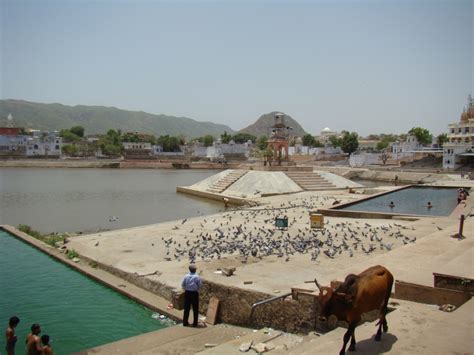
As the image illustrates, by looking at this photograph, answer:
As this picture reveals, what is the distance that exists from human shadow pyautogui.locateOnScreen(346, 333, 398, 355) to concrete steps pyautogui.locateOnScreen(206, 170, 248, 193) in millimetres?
37500

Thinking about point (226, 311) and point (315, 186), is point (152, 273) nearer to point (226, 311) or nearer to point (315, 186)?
point (226, 311)

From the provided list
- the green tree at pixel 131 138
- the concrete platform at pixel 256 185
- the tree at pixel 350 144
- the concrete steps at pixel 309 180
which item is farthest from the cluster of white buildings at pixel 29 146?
the concrete steps at pixel 309 180

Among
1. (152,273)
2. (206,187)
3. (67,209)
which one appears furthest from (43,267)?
(206,187)

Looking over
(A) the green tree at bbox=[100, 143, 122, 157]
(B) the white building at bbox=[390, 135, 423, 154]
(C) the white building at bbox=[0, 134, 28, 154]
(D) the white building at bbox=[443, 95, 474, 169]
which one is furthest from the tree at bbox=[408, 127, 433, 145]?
(C) the white building at bbox=[0, 134, 28, 154]

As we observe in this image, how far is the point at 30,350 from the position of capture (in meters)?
7.14

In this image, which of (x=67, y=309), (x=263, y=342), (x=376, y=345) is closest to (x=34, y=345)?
(x=263, y=342)

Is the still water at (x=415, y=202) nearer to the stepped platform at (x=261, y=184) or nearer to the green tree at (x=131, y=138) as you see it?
the stepped platform at (x=261, y=184)

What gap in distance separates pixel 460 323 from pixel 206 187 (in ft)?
134

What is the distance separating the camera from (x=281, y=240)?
16484mm

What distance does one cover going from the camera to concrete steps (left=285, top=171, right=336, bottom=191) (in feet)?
144

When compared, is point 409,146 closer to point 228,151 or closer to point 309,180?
point 228,151

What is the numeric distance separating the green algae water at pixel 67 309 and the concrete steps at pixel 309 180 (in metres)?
31.7

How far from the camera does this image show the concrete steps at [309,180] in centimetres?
4397

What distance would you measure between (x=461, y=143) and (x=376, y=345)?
241 feet
